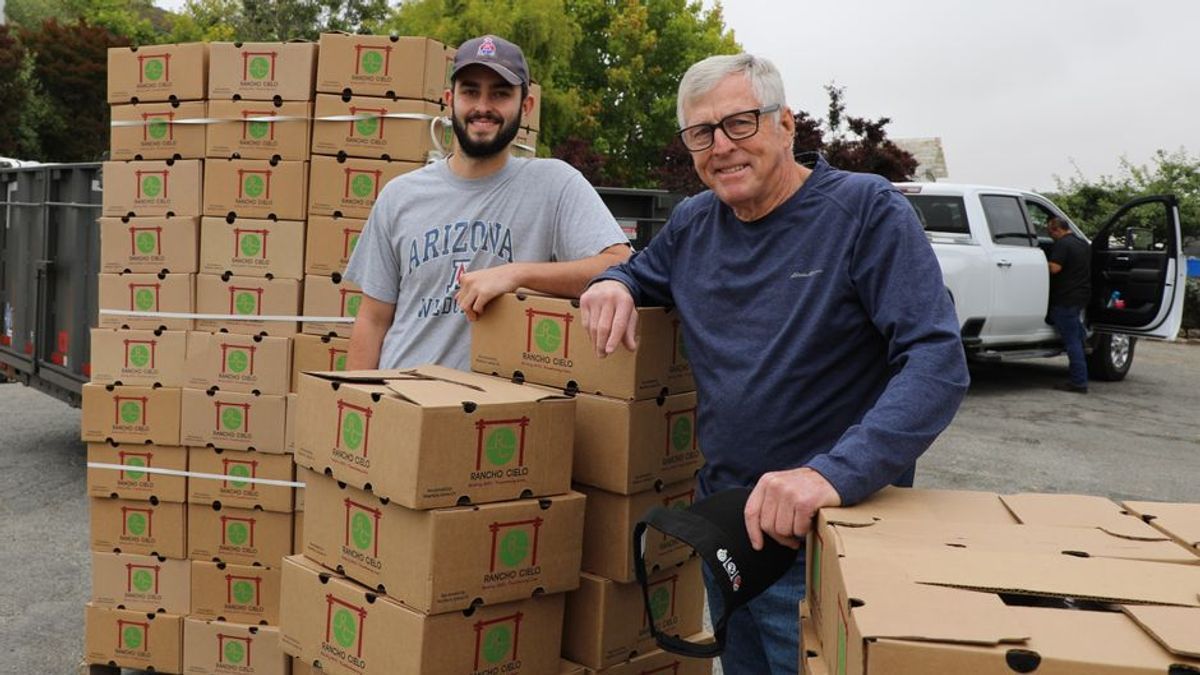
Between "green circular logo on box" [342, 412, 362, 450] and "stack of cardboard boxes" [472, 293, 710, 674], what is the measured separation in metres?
0.47

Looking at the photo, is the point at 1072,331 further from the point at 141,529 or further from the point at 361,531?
the point at 361,531

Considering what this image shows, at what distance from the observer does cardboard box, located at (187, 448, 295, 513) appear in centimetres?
442

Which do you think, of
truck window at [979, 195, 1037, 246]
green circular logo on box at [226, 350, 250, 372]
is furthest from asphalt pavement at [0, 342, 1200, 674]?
truck window at [979, 195, 1037, 246]

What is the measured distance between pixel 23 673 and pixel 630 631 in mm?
2861

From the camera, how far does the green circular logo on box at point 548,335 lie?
2.88 meters

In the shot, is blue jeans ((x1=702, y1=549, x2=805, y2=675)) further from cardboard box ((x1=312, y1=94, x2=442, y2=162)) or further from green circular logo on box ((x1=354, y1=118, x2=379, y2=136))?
green circular logo on box ((x1=354, y1=118, x2=379, y2=136))

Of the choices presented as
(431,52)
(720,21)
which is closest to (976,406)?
(431,52)

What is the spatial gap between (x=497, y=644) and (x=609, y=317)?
82 cm

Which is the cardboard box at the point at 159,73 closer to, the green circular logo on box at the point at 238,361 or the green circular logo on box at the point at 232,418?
the green circular logo on box at the point at 238,361

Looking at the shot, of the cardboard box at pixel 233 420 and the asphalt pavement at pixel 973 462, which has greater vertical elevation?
the cardboard box at pixel 233 420

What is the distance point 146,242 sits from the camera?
15.0 feet

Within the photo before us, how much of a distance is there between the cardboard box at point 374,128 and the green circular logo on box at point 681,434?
1833 millimetres

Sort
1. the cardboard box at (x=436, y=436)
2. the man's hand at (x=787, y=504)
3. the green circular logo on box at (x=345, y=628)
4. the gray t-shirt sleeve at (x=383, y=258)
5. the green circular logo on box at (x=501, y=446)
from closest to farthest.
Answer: the man's hand at (x=787, y=504) → the cardboard box at (x=436, y=436) → the green circular logo on box at (x=501, y=446) → the green circular logo on box at (x=345, y=628) → the gray t-shirt sleeve at (x=383, y=258)

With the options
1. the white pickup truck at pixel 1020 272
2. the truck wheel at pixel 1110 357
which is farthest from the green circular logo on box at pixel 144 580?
the truck wheel at pixel 1110 357
